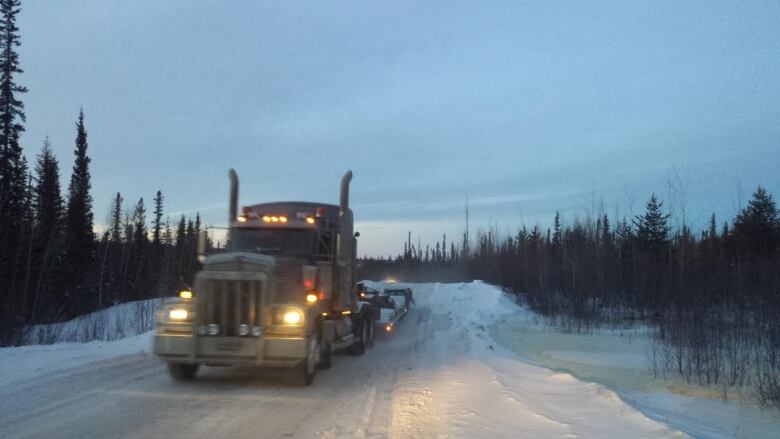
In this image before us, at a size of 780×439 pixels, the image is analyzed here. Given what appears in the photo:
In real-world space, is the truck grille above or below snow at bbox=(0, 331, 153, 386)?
above

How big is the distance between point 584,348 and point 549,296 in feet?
40.2

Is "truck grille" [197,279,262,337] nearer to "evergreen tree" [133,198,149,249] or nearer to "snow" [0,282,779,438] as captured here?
"snow" [0,282,779,438]

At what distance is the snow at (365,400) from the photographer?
7555 mm

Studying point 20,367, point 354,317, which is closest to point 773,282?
point 354,317

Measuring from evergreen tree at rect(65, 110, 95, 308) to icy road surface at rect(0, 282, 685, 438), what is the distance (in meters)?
45.0

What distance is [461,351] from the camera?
16359 millimetres

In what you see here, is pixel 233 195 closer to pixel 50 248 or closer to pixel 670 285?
pixel 670 285

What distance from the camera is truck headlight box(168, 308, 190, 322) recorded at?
10820 millimetres

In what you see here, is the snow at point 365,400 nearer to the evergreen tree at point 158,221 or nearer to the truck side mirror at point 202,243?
the truck side mirror at point 202,243

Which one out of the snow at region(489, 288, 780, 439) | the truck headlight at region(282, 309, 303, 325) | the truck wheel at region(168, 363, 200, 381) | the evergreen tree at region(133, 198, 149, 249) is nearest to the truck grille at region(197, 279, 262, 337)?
the truck headlight at region(282, 309, 303, 325)

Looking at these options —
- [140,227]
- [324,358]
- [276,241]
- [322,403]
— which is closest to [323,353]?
[324,358]

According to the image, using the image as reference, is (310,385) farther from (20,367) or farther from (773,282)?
(773,282)

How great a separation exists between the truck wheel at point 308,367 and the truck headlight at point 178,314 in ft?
6.96

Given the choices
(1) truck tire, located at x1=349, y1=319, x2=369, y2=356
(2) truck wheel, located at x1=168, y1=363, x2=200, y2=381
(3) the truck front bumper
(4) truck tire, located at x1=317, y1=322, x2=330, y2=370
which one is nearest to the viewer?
(3) the truck front bumper
